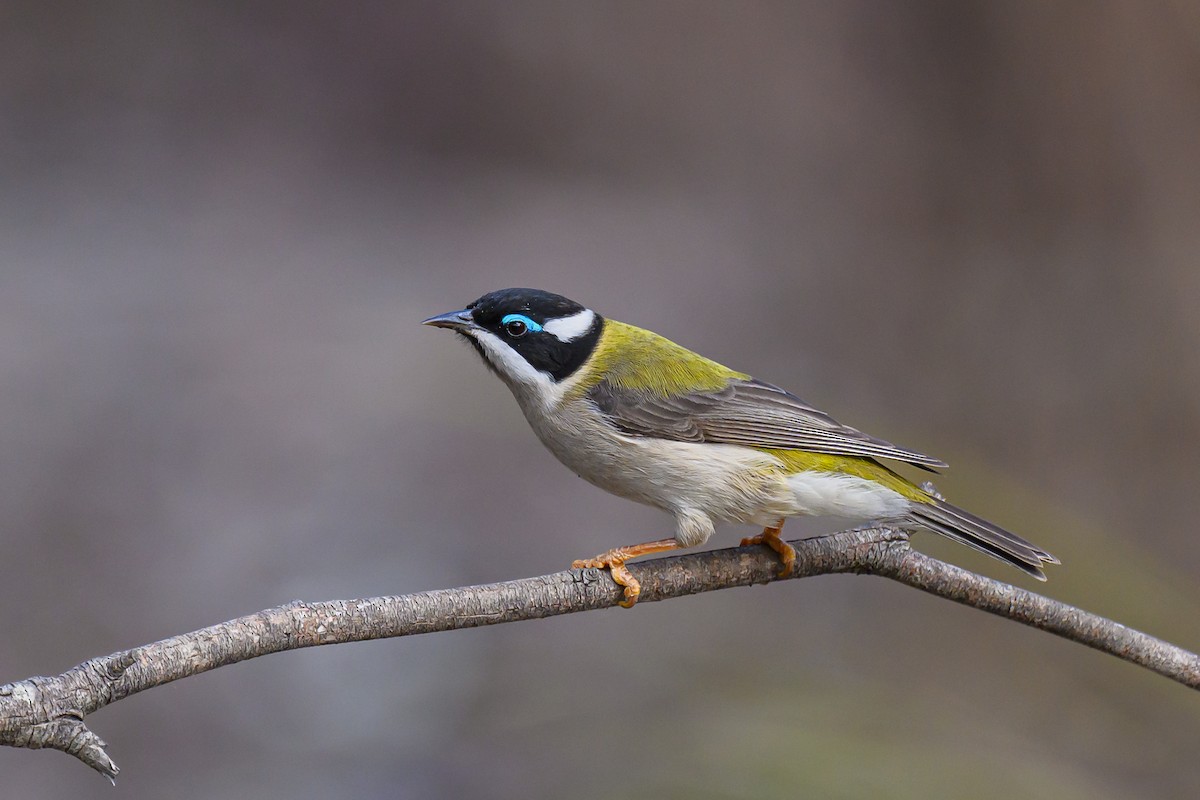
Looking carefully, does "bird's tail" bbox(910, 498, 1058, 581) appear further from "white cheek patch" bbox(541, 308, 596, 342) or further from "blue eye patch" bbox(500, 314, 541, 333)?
"blue eye patch" bbox(500, 314, 541, 333)

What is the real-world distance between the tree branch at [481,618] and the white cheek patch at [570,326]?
2.98 feet

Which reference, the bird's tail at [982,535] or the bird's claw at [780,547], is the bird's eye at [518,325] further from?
the bird's tail at [982,535]

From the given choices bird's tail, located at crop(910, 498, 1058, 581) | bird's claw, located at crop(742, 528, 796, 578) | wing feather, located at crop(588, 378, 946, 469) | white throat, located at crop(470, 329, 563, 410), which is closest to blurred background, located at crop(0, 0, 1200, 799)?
bird's claw, located at crop(742, 528, 796, 578)

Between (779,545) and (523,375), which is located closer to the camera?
(779,545)

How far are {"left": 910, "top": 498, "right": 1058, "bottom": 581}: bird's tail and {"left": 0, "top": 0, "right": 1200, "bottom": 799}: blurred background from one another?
92cm

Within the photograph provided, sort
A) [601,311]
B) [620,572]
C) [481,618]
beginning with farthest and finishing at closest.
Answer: [601,311] < [620,572] < [481,618]

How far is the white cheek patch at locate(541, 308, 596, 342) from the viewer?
3797 millimetres

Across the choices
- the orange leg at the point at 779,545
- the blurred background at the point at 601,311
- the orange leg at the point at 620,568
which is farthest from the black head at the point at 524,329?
the blurred background at the point at 601,311

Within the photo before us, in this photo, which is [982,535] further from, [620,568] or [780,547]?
[620,568]

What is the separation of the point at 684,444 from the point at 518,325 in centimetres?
70

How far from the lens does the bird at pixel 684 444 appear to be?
3680 millimetres

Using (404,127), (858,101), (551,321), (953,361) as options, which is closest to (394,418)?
(404,127)

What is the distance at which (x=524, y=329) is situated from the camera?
12.3ft

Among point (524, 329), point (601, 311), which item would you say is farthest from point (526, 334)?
point (601, 311)
